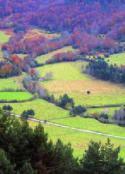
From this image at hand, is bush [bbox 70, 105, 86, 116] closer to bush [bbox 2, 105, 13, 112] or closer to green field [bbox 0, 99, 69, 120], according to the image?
green field [bbox 0, 99, 69, 120]

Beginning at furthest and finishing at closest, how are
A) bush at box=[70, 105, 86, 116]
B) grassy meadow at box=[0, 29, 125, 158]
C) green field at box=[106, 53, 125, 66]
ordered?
green field at box=[106, 53, 125, 66] → bush at box=[70, 105, 86, 116] → grassy meadow at box=[0, 29, 125, 158]

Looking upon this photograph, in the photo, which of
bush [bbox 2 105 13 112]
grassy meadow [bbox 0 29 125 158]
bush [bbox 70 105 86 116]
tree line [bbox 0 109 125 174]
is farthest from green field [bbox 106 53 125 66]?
tree line [bbox 0 109 125 174]

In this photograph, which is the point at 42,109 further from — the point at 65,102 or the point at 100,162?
the point at 100,162

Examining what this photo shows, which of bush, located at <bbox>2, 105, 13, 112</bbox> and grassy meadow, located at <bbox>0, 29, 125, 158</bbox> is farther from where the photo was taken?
bush, located at <bbox>2, 105, 13, 112</bbox>

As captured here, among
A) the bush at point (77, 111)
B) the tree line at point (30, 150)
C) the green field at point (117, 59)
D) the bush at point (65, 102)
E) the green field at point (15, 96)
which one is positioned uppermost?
the tree line at point (30, 150)

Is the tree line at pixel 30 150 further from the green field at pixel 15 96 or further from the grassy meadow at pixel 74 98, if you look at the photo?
the green field at pixel 15 96

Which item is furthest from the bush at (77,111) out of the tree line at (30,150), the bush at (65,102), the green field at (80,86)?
the tree line at (30,150)

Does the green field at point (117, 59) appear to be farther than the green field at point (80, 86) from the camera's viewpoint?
Yes
